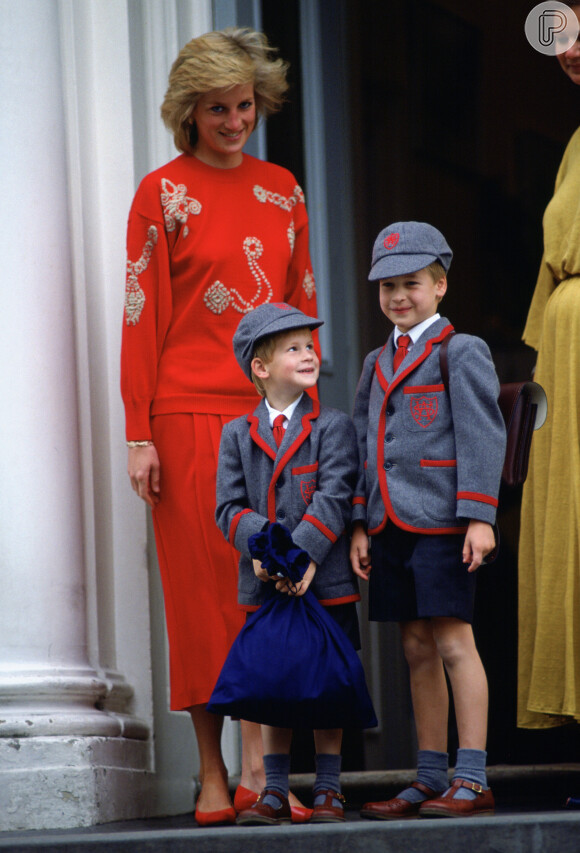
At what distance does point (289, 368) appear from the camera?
3453 millimetres

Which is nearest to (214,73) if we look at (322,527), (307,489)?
(307,489)

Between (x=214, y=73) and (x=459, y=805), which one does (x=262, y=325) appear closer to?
(x=214, y=73)

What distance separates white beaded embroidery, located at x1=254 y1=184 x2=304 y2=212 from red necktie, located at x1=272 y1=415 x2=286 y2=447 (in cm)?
84

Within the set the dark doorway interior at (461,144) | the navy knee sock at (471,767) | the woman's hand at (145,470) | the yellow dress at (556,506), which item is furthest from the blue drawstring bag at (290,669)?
the dark doorway interior at (461,144)

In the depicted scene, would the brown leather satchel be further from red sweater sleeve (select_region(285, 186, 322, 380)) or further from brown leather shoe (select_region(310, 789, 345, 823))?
brown leather shoe (select_region(310, 789, 345, 823))

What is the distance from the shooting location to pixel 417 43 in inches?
207

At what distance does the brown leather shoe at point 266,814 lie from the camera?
3164mm

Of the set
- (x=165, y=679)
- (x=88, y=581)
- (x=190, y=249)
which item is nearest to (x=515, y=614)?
(x=165, y=679)

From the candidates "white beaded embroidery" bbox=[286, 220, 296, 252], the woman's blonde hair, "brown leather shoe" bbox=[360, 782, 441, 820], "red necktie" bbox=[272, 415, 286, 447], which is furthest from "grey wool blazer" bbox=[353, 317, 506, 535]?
the woman's blonde hair

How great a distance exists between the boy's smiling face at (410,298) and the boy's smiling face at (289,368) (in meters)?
0.23

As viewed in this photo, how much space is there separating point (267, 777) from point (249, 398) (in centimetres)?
111

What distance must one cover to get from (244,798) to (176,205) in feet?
5.56

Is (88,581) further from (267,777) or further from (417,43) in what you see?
(417,43)

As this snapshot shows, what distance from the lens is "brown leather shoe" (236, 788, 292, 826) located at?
316cm
